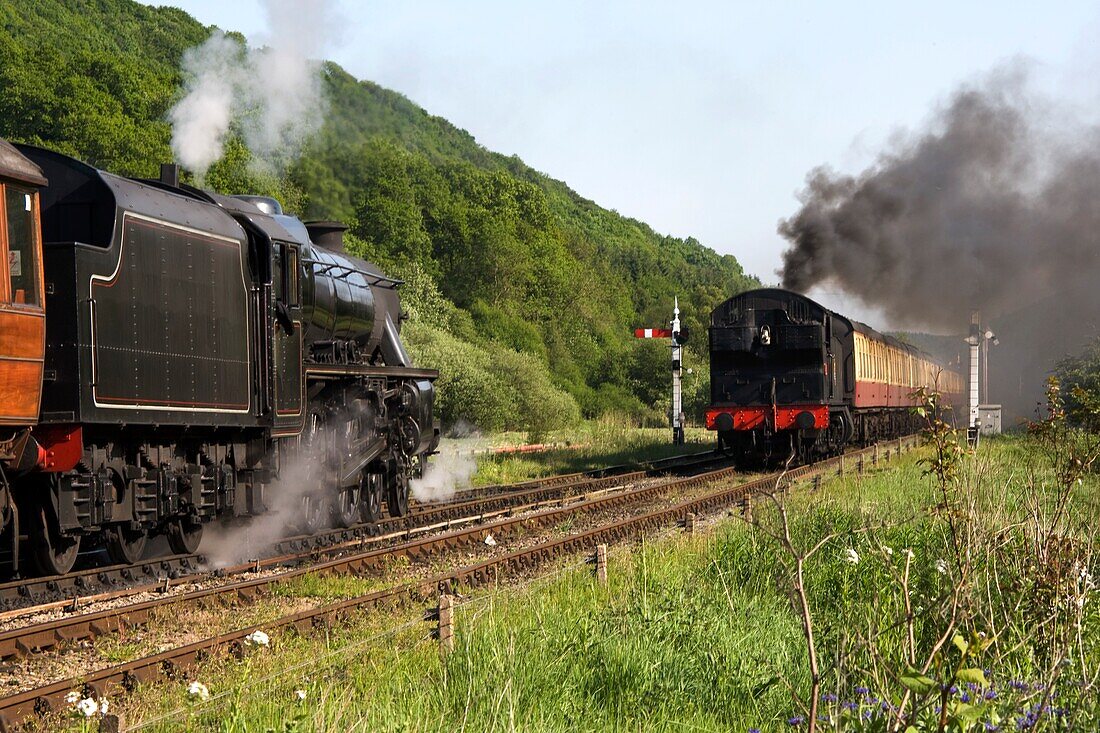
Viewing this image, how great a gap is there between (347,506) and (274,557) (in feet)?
10.4

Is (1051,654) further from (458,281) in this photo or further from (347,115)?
(458,281)

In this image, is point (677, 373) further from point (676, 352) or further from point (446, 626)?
point (446, 626)

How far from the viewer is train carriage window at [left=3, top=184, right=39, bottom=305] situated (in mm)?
8891

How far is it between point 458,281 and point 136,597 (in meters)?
63.7

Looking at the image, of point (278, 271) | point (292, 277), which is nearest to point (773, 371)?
point (292, 277)

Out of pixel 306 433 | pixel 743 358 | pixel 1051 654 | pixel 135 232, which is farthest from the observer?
pixel 743 358

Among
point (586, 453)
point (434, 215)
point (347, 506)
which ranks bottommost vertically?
point (586, 453)

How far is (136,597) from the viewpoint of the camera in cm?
1059

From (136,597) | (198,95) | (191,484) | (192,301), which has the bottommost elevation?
(136,597)

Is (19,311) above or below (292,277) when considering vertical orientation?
below

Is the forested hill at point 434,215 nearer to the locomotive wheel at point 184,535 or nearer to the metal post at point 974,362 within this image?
the locomotive wheel at point 184,535

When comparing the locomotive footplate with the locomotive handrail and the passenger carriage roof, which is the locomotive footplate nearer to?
the locomotive handrail

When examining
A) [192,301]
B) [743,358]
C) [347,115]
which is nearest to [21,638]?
[192,301]

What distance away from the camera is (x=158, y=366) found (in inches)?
431
